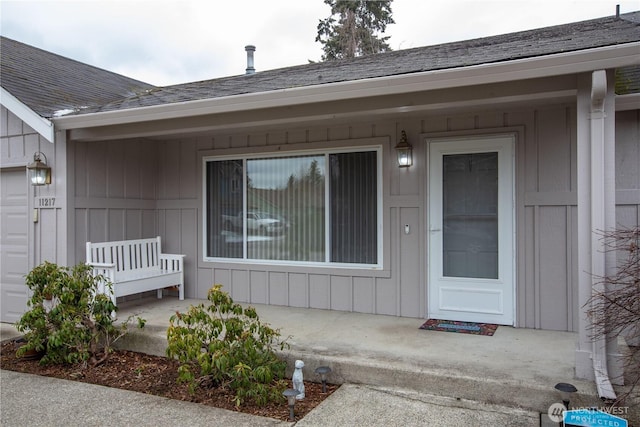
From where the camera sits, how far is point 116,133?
507 cm

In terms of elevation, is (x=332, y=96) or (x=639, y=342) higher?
Result: (x=332, y=96)

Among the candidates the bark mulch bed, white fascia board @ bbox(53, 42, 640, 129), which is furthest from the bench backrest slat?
white fascia board @ bbox(53, 42, 640, 129)

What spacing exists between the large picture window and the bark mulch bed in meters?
1.89

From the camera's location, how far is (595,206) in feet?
9.86

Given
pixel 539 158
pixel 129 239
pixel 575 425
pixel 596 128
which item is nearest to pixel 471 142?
pixel 539 158

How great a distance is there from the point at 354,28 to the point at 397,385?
18.1 m

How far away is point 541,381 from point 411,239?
82.5 inches

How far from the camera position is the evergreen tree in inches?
753

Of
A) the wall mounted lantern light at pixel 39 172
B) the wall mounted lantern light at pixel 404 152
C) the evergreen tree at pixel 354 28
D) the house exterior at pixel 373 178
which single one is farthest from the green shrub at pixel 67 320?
the evergreen tree at pixel 354 28

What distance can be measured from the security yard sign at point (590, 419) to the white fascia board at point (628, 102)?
8.35 feet

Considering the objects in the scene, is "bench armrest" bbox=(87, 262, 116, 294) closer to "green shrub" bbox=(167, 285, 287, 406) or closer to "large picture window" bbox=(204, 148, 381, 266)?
"large picture window" bbox=(204, 148, 381, 266)

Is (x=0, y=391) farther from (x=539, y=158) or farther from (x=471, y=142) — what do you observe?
(x=539, y=158)

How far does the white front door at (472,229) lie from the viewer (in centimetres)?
451

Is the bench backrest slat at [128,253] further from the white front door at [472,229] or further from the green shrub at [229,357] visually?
the white front door at [472,229]
